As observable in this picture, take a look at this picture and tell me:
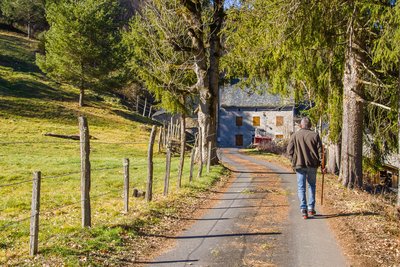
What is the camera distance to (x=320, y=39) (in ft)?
40.1

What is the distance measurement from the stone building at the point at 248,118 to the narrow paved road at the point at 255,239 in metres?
45.9

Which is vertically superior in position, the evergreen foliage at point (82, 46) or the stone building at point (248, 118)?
the evergreen foliage at point (82, 46)

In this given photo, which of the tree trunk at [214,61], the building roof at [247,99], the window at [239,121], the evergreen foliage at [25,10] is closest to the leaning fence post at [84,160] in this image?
the tree trunk at [214,61]

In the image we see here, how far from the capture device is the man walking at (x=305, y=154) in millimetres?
8805

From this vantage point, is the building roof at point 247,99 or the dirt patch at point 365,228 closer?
the dirt patch at point 365,228

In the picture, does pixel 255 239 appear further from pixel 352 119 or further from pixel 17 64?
pixel 17 64

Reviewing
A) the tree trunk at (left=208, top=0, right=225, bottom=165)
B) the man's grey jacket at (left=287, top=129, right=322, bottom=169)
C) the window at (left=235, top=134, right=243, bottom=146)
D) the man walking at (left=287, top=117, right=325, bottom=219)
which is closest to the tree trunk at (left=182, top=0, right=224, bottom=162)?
the tree trunk at (left=208, top=0, right=225, bottom=165)

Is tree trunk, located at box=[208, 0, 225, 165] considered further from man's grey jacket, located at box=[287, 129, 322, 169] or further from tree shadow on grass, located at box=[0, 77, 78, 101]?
tree shadow on grass, located at box=[0, 77, 78, 101]

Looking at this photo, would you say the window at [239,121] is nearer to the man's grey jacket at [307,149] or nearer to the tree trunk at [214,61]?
the tree trunk at [214,61]

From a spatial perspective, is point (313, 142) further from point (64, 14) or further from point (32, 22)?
point (32, 22)

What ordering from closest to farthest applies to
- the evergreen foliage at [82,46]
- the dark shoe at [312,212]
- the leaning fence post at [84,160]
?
the leaning fence post at [84,160], the dark shoe at [312,212], the evergreen foliage at [82,46]

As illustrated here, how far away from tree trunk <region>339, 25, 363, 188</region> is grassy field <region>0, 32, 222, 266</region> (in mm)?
4622

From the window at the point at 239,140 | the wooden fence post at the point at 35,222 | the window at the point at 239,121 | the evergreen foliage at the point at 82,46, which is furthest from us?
the window at the point at 239,140

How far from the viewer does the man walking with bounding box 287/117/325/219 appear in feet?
28.9
